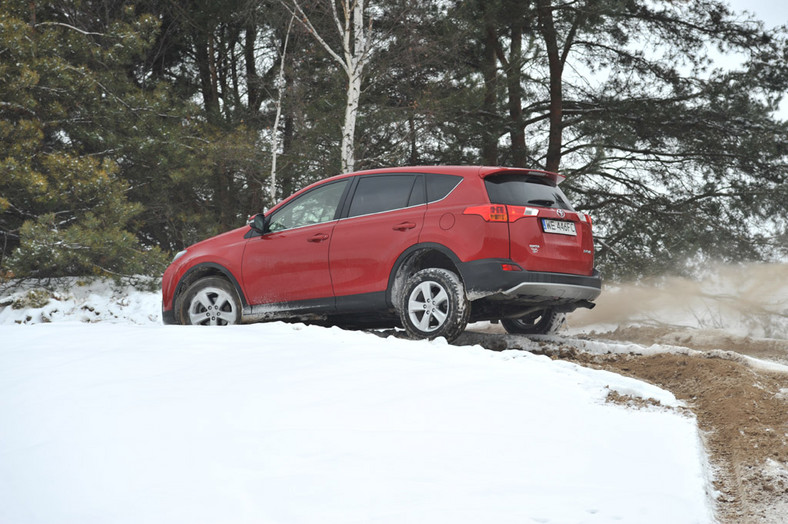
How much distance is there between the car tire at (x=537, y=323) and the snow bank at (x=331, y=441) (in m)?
2.79

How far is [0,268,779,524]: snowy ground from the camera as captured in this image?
2.99 metres

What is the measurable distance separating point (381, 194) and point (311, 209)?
0.82m

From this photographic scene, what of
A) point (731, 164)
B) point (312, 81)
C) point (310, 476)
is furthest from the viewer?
point (312, 81)

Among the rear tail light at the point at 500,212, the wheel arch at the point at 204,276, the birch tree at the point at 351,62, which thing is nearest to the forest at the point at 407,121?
the birch tree at the point at 351,62

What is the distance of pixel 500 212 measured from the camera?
622 centimetres

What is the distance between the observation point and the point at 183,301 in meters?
8.05

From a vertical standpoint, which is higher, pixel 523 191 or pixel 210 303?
pixel 523 191

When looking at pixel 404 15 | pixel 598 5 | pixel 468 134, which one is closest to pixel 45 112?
pixel 404 15

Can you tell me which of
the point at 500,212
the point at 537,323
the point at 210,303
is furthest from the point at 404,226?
the point at 210,303

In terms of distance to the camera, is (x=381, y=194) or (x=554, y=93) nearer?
(x=381, y=194)

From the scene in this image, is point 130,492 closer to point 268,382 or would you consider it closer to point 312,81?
point 268,382

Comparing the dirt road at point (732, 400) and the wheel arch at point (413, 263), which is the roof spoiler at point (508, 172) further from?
the dirt road at point (732, 400)

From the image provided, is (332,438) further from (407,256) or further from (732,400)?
(407,256)

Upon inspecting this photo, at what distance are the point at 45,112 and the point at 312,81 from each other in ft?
19.0
